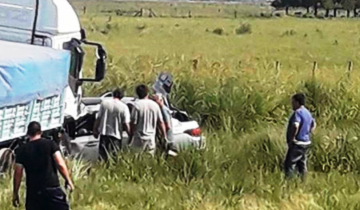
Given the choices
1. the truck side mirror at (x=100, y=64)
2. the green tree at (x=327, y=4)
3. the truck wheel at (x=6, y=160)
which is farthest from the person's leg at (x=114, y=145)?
the green tree at (x=327, y=4)

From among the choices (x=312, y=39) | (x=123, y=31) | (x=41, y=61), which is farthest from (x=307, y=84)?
(x=123, y=31)

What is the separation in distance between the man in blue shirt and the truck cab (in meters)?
3.40

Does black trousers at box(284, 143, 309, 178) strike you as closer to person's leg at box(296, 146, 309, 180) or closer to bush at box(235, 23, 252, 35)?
person's leg at box(296, 146, 309, 180)

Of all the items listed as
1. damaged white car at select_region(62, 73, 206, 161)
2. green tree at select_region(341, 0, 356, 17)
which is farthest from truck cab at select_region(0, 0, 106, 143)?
green tree at select_region(341, 0, 356, 17)

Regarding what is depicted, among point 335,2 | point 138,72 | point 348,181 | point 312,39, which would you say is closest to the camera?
point 348,181

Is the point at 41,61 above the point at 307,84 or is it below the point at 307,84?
above

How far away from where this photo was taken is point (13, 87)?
12.3 m

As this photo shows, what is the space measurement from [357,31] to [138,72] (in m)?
43.8

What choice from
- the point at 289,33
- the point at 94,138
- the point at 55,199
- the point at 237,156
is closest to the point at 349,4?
the point at 289,33

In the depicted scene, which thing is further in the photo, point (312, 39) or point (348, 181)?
point (312, 39)

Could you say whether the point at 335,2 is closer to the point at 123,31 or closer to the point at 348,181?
the point at 123,31

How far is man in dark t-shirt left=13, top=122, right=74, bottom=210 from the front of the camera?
932 centimetres

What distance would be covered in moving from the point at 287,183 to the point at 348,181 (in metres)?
0.95

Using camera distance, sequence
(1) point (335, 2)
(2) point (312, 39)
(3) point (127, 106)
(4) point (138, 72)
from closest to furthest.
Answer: (3) point (127, 106) < (4) point (138, 72) < (2) point (312, 39) < (1) point (335, 2)
